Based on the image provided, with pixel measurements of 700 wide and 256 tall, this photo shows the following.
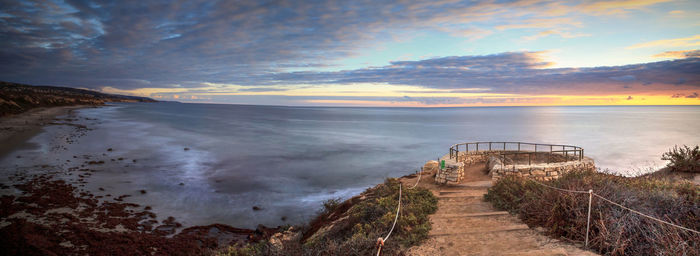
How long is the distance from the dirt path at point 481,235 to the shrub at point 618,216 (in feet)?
1.51

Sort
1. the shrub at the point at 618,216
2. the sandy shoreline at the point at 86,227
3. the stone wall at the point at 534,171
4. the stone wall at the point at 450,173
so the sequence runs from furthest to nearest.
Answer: the stone wall at the point at 450,173, the stone wall at the point at 534,171, the sandy shoreline at the point at 86,227, the shrub at the point at 618,216

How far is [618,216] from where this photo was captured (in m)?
6.70

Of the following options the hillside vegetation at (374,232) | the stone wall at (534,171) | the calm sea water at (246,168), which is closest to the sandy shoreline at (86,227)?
the calm sea water at (246,168)

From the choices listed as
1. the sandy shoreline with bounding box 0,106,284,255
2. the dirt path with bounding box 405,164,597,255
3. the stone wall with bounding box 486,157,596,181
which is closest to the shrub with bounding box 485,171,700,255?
the dirt path with bounding box 405,164,597,255

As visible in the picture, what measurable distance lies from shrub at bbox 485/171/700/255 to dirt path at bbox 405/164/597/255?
461mm

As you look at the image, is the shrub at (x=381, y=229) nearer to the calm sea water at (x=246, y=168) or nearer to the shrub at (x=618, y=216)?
the shrub at (x=618, y=216)

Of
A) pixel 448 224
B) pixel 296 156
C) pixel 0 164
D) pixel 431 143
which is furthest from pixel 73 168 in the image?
pixel 431 143

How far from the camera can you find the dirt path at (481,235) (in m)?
6.66

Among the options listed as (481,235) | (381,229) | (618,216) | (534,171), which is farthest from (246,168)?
(618,216)

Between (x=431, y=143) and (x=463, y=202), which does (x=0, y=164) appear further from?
(x=431, y=143)

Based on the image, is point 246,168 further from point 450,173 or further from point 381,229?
point 381,229

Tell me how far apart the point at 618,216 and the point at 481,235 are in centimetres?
288

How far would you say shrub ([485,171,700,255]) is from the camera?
19.3 feet

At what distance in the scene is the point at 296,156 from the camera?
34250 millimetres
